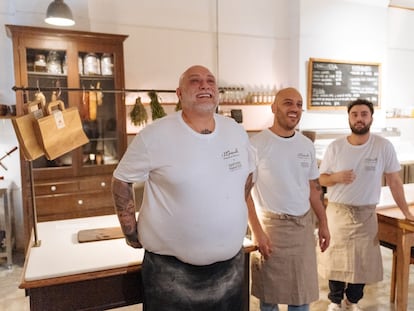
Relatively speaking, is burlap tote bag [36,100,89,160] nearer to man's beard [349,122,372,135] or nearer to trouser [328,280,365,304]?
man's beard [349,122,372,135]

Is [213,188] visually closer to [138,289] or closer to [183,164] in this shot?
[183,164]

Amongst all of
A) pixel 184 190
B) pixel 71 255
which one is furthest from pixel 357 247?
pixel 71 255

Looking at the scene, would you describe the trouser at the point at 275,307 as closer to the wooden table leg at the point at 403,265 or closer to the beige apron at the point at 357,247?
the beige apron at the point at 357,247

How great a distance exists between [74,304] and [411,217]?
1.89m

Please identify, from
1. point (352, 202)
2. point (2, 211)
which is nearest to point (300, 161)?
point (352, 202)

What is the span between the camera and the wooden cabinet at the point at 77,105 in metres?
3.33

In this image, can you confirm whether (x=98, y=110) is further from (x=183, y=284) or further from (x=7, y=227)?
(x=183, y=284)

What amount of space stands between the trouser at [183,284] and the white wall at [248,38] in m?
2.88

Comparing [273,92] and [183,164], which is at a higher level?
[273,92]

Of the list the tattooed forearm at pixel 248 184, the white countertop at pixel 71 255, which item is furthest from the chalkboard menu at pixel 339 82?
the white countertop at pixel 71 255

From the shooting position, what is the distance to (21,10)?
3.62m

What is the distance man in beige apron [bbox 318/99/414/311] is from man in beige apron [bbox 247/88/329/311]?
1.75 ft

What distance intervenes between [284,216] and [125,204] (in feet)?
2.71

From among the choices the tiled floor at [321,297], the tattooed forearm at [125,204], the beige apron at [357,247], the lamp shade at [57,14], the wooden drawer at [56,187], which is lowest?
the tiled floor at [321,297]
